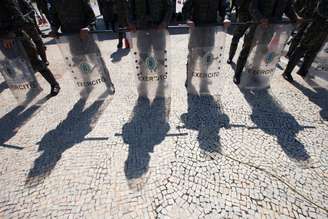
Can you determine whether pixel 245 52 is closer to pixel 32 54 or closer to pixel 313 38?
pixel 313 38

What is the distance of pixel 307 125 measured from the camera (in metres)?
3.62

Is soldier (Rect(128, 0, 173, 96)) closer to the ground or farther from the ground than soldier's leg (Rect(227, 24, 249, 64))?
farther from the ground

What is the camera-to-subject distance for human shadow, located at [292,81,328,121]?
394 centimetres

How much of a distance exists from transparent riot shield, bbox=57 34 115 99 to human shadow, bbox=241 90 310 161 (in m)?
3.16

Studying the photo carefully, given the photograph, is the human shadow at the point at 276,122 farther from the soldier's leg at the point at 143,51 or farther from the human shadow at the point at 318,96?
the soldier's leg at the point at 143,51

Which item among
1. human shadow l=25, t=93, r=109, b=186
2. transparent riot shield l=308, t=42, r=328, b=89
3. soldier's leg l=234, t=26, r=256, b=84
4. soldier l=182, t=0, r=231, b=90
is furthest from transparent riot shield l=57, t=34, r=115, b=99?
transparent riot shield l=308, t=42, r=328, b=89

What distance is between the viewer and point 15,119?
415 cm

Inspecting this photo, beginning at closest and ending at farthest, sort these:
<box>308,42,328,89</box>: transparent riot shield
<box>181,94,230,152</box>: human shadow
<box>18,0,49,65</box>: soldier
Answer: <box>181,94,230,152</box>: human shadow < <box>308,42,328,89</box>: transparent riot shield < <box>18,0,49,65</box>: soldier

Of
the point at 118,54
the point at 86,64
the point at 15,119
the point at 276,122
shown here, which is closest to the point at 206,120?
the point at 276,122

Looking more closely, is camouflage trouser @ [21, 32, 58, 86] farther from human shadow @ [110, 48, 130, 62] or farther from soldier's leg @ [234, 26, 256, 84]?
soldier's leg @ [234, 26, 256, 84]

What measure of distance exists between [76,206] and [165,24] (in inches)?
122

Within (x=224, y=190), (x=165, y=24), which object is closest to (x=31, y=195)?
(x=224, y=190)

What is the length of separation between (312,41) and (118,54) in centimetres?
534

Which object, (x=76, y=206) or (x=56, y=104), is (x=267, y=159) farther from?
(x=56, y=104)
